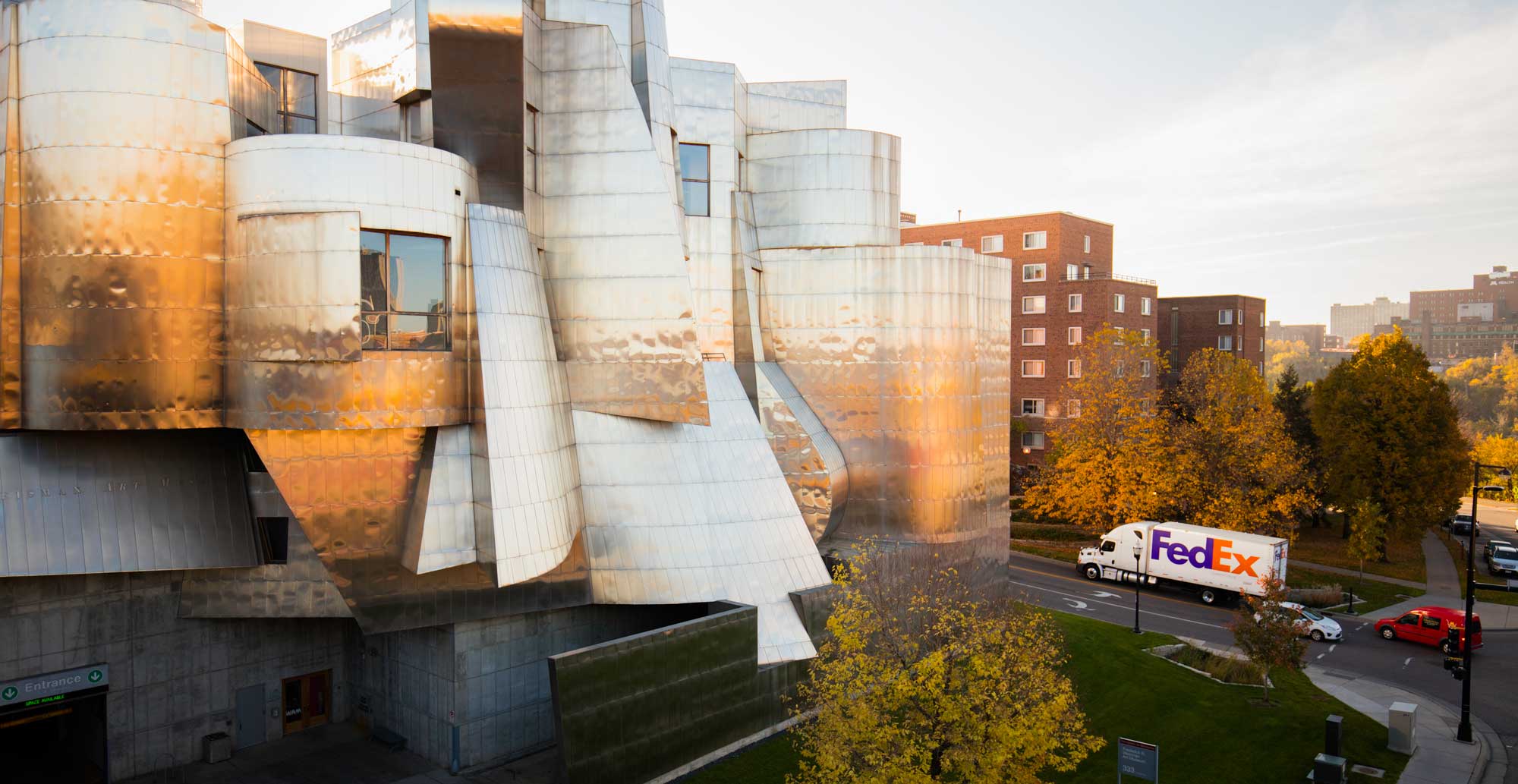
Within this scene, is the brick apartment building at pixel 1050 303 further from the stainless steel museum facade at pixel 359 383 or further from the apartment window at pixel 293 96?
the apartment window at pixel 293 96

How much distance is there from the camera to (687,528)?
26.8 metres

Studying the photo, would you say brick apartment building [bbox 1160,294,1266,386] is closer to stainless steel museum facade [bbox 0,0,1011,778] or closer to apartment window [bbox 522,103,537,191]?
stainless steel museum facade [bbox 0,0,1011,778]

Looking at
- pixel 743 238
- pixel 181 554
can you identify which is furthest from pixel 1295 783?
pixel 181 554

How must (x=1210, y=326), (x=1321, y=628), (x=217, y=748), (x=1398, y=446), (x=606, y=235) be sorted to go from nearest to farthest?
(x=217, y=748), (x=606, y=235), (x=1321, y=628), (x=1398, y=446), (x=1210, y=326)

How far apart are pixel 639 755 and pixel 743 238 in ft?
66.2

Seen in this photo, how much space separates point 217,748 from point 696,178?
2376cm

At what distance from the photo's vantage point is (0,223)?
67.1 ft

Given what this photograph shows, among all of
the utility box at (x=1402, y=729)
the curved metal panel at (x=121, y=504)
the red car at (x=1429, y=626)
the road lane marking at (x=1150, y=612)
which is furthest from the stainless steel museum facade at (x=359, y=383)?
the red car at (x=1429, y=626)

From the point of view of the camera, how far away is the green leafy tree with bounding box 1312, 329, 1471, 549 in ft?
181

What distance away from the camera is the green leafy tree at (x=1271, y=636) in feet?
95.3

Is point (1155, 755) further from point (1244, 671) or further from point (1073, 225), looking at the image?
point (1073, 225)

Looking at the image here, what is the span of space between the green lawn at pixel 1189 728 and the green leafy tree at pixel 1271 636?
1.48 m

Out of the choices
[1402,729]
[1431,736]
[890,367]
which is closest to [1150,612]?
[1431,736]

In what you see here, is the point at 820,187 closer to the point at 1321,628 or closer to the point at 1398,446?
the point at 1321,628
